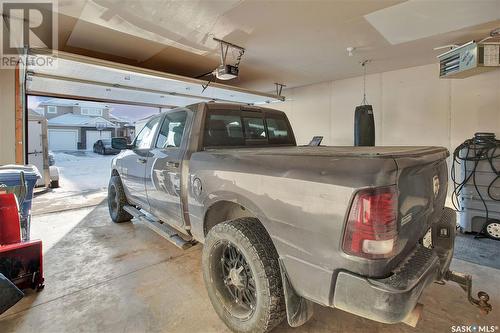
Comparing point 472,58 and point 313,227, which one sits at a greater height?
point 472,58

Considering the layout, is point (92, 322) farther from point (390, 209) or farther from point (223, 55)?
point (223, 55)

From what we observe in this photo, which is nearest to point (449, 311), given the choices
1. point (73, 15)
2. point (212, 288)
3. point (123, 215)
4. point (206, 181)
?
point (212, 288)

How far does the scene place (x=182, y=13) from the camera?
3.14 meters

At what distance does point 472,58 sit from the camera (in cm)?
361

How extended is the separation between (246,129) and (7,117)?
4.67 meters

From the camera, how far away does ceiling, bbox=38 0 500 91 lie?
9.86 feet

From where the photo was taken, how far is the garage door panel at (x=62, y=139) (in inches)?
912

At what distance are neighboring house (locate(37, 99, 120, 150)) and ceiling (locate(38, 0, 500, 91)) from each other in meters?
21.5

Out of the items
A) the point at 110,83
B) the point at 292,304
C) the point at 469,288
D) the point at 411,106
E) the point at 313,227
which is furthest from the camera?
the point at 411,106

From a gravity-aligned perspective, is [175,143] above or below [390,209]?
above

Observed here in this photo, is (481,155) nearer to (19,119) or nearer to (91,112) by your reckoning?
(19,119)

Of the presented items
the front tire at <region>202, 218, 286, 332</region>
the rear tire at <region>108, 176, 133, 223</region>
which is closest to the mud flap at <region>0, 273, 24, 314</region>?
the front tire at <region>202, 218, 286, 332</region>

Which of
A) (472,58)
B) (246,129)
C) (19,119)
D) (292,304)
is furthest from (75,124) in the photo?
(292,304)

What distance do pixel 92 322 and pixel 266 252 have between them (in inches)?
58.0
